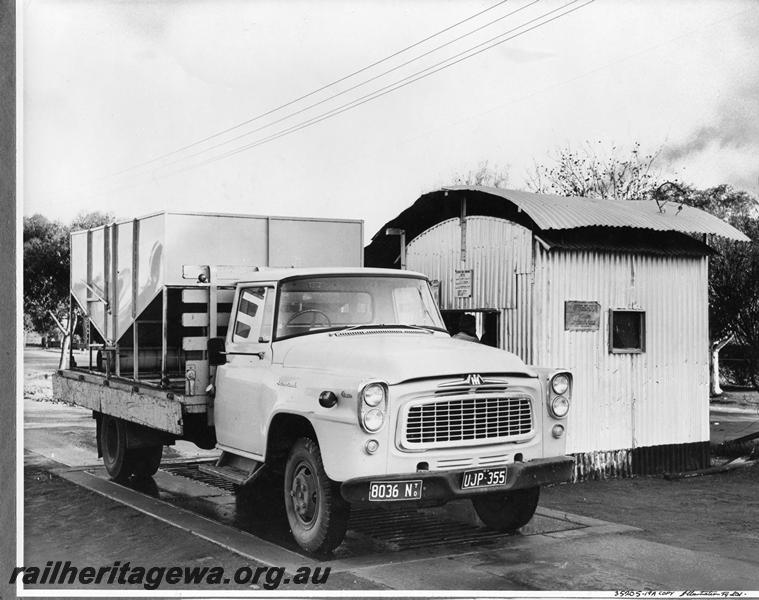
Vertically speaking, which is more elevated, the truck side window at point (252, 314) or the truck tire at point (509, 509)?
the truck side window at point (252, 314)

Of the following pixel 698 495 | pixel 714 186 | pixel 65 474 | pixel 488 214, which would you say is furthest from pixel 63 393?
pixel 714 186

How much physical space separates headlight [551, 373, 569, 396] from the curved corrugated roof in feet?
9.64

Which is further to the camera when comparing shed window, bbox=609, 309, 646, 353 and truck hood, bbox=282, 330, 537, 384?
shed window, bbox=609, 309, 646, 353

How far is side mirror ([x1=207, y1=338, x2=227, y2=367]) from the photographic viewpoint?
8328 millimetres

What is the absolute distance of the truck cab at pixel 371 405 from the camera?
6703 mm

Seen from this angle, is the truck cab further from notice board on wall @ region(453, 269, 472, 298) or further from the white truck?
notice board on wall @ region(453, 269, 472, 298)

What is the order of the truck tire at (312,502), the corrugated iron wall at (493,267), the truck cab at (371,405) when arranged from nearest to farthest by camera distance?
the truck cab at (371,405) < the truck tire at (312,502) < the corrugated iron wall at (493,267)

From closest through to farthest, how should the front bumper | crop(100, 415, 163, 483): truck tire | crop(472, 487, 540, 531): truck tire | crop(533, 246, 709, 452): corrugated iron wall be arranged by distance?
the front bumper → crop(472, 487, 540, 531): truck tire → crop(100, 415, 163, 483): truck tire → crop(533, 246, 709, 452): corrugated iron wall

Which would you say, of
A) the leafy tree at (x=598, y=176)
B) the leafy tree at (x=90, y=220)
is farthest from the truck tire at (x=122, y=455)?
the leafy tree at (x=598, y=176)

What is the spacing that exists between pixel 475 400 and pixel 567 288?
4.10 metres

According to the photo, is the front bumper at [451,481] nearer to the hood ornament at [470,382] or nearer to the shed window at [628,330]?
the hood ornament at [470,382]

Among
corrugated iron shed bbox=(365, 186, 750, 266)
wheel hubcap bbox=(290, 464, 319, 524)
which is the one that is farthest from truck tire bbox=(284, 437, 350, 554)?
corrugated iron shed bbox=(365, 186, 750, 266)

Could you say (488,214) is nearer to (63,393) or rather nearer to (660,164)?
(660,164)

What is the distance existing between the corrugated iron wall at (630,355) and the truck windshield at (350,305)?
2638mm
